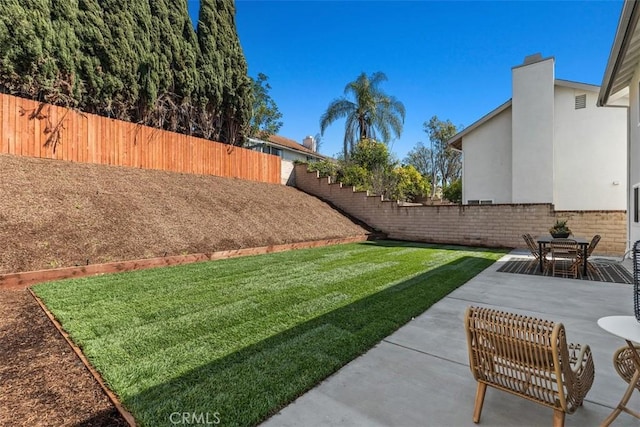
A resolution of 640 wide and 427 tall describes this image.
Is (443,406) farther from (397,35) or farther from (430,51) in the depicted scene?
(430,51)

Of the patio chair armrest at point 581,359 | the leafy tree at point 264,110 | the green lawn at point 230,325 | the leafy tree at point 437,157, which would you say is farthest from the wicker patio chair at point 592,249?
the leafy tree at point 437,157

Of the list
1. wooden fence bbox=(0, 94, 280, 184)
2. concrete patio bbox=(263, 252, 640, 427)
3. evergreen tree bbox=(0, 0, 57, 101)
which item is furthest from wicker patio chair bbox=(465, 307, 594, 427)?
evergreen tree bbox=(0, 0, 57, 101)

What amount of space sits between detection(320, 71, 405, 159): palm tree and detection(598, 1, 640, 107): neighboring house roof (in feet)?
45.2

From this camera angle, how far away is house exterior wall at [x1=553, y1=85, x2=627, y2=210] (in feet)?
39.3

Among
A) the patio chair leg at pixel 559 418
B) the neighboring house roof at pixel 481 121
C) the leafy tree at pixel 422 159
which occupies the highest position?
the leafy tree at pixel 422 159

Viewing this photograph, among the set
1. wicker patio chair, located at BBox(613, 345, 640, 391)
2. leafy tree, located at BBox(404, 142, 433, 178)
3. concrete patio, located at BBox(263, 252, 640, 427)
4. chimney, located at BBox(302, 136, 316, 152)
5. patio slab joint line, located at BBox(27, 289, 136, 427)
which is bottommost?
concrete patio, located at BBox(263, 252, 640, 427)

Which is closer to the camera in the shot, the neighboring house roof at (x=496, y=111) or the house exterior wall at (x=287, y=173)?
the neighboring house roof at (x=496, y=111)

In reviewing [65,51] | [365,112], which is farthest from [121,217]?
[365,112]

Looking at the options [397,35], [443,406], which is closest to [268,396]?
[443,406]

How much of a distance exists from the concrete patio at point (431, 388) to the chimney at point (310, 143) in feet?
92.2

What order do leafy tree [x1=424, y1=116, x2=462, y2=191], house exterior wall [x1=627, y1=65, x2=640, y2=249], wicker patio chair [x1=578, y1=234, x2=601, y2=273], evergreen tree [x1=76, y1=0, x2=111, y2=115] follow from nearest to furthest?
1. wicker patio chair [x1=578, y1=234, x2=601, y2=273]
2. house exterior wall [x1=627, y1=65, x2=640, y2=249]
3. evergreen tree [x1=76, y1=0, x2=111, y2=115]
4. leafy tree [x1=424, y1=116, x2=462, y2=191]

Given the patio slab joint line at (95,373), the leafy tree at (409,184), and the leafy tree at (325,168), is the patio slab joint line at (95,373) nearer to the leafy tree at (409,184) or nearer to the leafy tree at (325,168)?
the leafy tree at (325,168)

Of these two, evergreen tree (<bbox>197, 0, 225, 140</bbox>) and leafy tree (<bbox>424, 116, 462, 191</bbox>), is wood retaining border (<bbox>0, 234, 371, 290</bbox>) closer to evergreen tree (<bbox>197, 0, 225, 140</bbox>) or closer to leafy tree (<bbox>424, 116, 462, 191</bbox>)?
evergreen tree (<bbox>197, 0, 225, 140</bbox>)

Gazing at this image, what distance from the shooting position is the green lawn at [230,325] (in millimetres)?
2387
